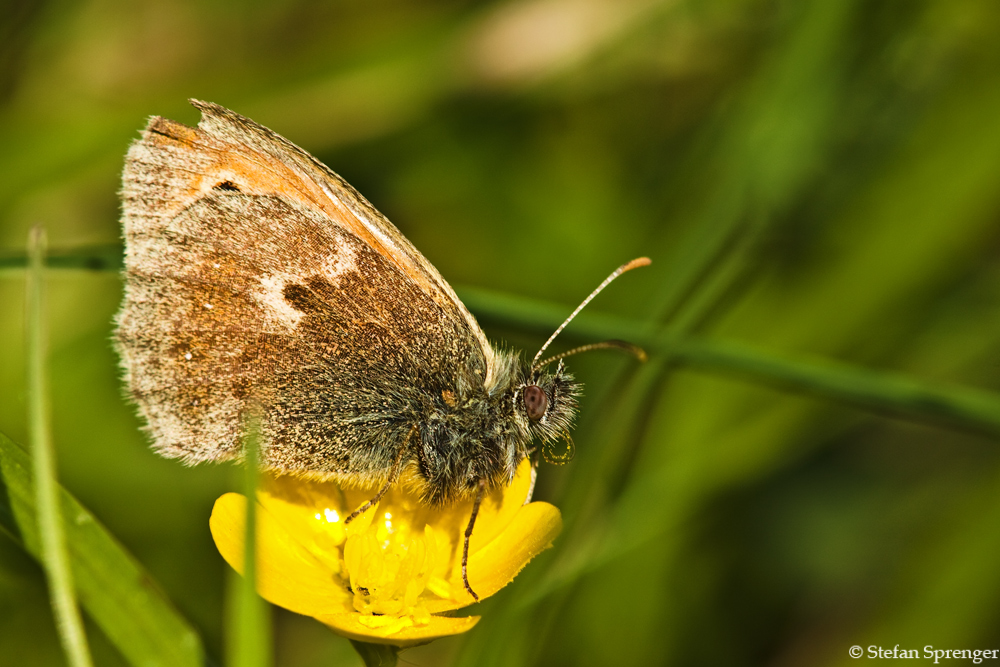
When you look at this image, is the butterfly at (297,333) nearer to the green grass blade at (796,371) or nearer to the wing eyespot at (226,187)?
the wing eyespot at (226,187)

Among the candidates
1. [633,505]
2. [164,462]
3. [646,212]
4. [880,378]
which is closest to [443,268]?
[646,212]

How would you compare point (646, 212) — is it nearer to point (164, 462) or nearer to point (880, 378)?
point (880, 378)

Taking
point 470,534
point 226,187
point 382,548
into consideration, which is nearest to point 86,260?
point 226,187

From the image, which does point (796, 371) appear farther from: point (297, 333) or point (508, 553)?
point (297, 333)

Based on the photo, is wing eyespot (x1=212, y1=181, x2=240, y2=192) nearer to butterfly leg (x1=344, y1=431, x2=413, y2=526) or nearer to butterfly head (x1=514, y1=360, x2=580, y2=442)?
butterfly leg (x1=344, y1=431, x2=413, y2=526)

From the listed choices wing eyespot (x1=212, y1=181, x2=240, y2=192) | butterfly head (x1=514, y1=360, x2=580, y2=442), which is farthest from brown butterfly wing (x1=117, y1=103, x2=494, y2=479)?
butterfly head (x1=514, y1=360, x2=580, y2=442)

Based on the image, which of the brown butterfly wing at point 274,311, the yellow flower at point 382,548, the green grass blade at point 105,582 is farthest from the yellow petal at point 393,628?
the brown butterfly wing at point 274,311
